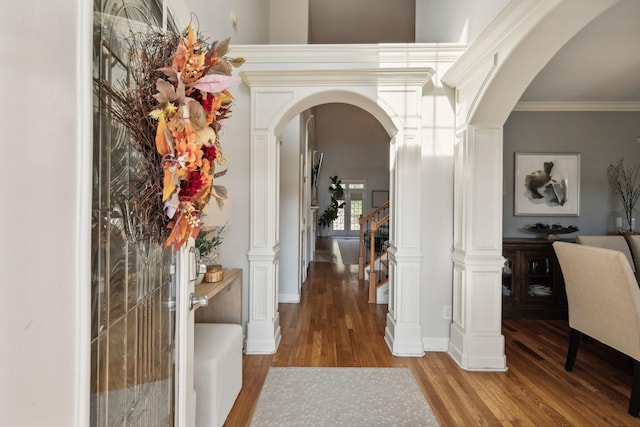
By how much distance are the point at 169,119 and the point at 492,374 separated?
9.65 feet

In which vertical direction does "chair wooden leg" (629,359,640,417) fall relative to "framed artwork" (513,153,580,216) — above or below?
below

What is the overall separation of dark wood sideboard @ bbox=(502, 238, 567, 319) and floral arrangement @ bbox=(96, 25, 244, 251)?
390 centimetres

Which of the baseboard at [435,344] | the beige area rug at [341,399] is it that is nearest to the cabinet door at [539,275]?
the baseboard at [435,344]

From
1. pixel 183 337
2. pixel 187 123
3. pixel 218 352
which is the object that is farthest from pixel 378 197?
pixel 187 123

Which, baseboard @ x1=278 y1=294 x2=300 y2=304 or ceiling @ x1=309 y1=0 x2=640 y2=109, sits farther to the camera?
baseboard @ x1=278 y1=294 x2=300 y2=304

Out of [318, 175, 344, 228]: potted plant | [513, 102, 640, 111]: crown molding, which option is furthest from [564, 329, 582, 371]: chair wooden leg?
[318, 175, 344, 228]: potted plant

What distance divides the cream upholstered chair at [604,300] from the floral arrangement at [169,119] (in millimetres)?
2575

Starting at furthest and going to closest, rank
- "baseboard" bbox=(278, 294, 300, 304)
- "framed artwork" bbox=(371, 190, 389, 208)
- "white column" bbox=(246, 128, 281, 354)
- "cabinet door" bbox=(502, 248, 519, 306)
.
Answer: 1. "framed artwork" bbox=(371, 190, 389, 208)
2. "baseboard" bbox=(278, 294, 300, 304)
3. "cabinet door" bbox=(502, 248, 519, 306)
4. "white column" bbox=(246, 128, 281, 354)

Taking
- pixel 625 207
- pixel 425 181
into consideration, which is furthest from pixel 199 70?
pixel 625 207

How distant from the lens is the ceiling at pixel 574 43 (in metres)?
2.63

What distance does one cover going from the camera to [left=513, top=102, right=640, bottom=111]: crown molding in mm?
4203

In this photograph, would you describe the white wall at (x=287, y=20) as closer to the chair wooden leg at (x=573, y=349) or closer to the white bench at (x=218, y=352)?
the white bench at (x=218, y=352)
